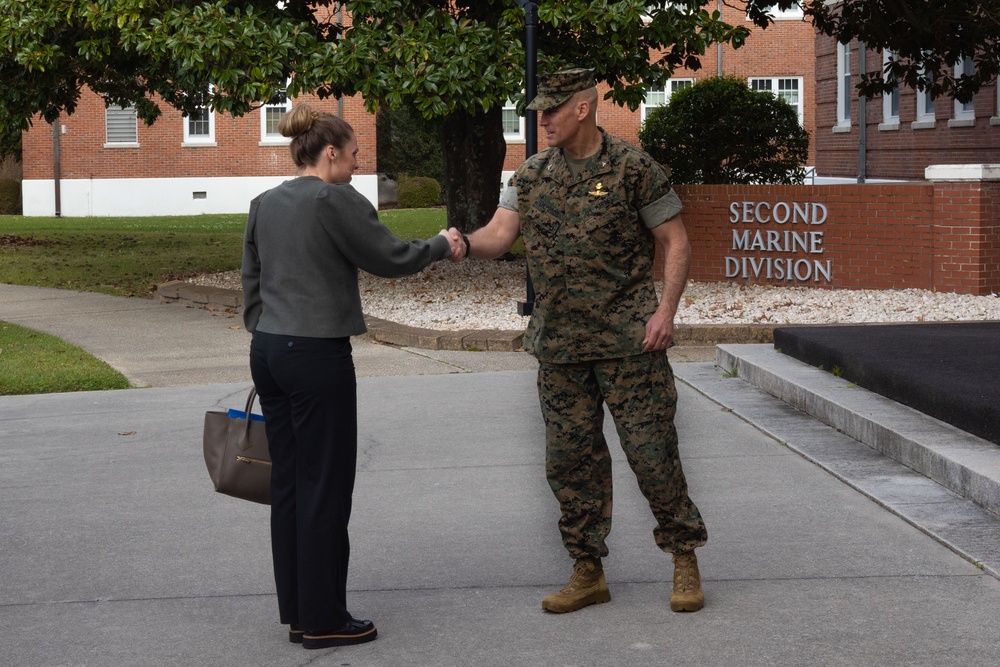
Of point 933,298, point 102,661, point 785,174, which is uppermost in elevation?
point 785,174

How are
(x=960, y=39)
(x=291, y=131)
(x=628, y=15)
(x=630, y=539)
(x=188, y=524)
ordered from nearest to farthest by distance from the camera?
1. (x=291, y=131)
2. (x=630, y=539)
3. (x=188, y=524)
4. (x=628, y=15)
5. (x=960, y=39)

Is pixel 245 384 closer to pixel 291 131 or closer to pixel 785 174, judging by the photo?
pixel 291 131

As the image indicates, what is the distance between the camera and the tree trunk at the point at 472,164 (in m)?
18.2

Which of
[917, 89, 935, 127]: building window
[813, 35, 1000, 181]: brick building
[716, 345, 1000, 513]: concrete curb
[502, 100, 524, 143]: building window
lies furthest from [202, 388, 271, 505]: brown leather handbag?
[502, 100, 524, 143]: building window

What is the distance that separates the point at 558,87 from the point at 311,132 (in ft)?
2.92

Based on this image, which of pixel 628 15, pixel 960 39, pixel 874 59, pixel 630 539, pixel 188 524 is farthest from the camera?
pixel 874 59

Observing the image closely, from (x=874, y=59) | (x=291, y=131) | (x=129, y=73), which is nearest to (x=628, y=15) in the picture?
(x=129, y=73)

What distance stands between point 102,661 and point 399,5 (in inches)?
423

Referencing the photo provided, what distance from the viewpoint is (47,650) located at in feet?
15.5

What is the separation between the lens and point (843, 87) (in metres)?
32.6

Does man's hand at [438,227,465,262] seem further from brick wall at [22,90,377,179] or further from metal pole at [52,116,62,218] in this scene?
metal pole at [52,116,62,218]

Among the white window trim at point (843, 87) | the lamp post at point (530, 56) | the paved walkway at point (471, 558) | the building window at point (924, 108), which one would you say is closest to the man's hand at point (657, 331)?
the paved walkway at point (471, 558)

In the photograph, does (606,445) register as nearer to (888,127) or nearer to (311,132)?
(311,132)

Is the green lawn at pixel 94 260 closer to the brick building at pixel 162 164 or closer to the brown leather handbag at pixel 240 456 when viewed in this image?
the brick building at pixel 162 164
